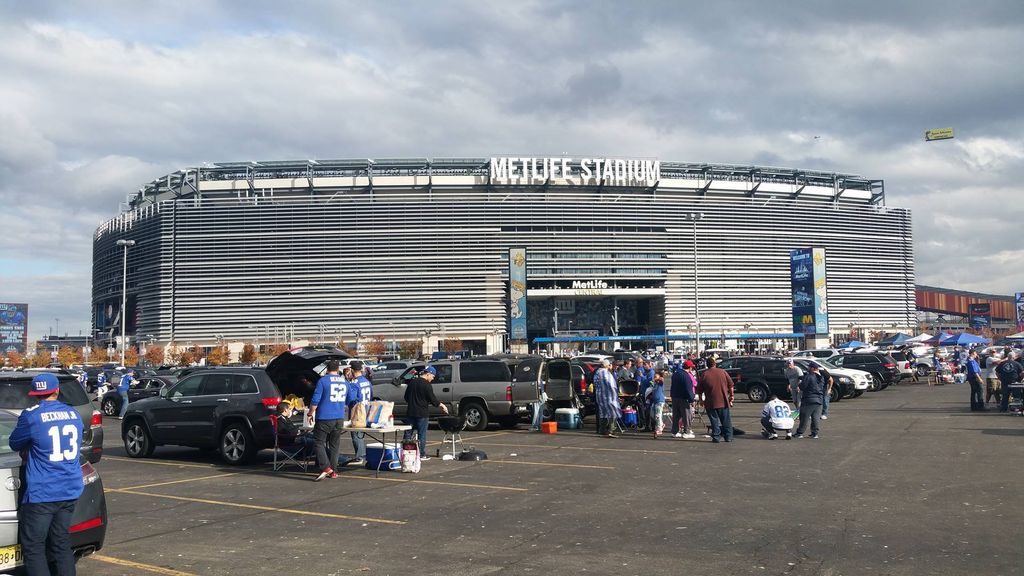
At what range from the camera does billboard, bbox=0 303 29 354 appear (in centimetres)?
11994

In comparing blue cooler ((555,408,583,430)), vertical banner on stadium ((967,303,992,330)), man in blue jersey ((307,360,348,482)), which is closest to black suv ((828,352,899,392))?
blue cooler ((555,408,583,430))

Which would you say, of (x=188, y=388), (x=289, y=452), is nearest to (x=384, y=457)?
(x=289, y=452)

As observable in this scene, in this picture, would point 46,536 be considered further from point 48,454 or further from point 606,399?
point 606,399

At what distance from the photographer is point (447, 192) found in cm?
12144

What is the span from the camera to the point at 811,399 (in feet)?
55.5

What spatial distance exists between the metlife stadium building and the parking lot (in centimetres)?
9608

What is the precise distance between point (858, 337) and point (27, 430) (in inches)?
5248

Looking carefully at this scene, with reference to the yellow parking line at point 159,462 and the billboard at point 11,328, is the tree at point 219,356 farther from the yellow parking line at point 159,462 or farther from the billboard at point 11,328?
the yellow parking line at point 159,462

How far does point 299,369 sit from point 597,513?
827 cm

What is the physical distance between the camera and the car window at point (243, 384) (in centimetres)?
1426

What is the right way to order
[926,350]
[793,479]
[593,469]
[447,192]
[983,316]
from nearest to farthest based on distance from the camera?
[793,479] < [593,469] < [926,350] < [447,192] < [983,316]

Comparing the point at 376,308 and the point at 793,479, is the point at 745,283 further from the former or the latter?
the point at 793,479

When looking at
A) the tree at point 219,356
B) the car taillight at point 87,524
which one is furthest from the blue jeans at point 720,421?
the tree at point 219,356

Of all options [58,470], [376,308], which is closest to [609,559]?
[58,470]
